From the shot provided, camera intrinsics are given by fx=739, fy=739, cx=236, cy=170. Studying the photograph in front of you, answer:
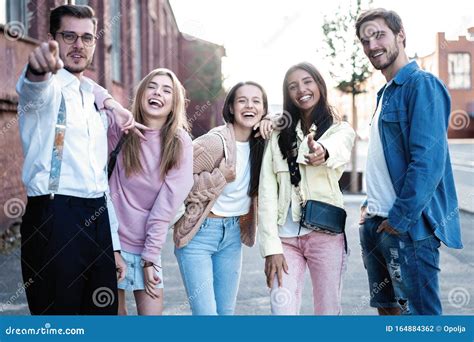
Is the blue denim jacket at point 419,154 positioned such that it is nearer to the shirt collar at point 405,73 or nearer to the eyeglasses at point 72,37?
the shirt collar at point 405,73

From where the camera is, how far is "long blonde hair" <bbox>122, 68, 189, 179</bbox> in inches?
105

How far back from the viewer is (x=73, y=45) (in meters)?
2.51

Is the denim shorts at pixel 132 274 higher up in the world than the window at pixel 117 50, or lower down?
lower down

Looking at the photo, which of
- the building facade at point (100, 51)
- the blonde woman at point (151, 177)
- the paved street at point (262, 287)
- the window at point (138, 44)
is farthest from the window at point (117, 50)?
the blonde woman at point (151, 177)

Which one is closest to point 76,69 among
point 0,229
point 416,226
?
point 416,226

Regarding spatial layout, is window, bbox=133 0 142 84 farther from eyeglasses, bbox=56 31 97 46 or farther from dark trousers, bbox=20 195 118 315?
dark trousers, bbox=20 195 118 315

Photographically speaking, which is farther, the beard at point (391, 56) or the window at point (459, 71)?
the window at point (459, 71)

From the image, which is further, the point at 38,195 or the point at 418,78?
the point at 418,78

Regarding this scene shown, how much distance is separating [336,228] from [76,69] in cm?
109

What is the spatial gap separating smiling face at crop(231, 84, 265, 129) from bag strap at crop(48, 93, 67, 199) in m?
0.70

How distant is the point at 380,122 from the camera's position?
2650 millimetres

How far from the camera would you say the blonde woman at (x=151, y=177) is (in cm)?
267

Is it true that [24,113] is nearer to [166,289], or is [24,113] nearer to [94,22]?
[94,22]

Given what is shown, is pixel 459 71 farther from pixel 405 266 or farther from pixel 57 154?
pixel 57 154
